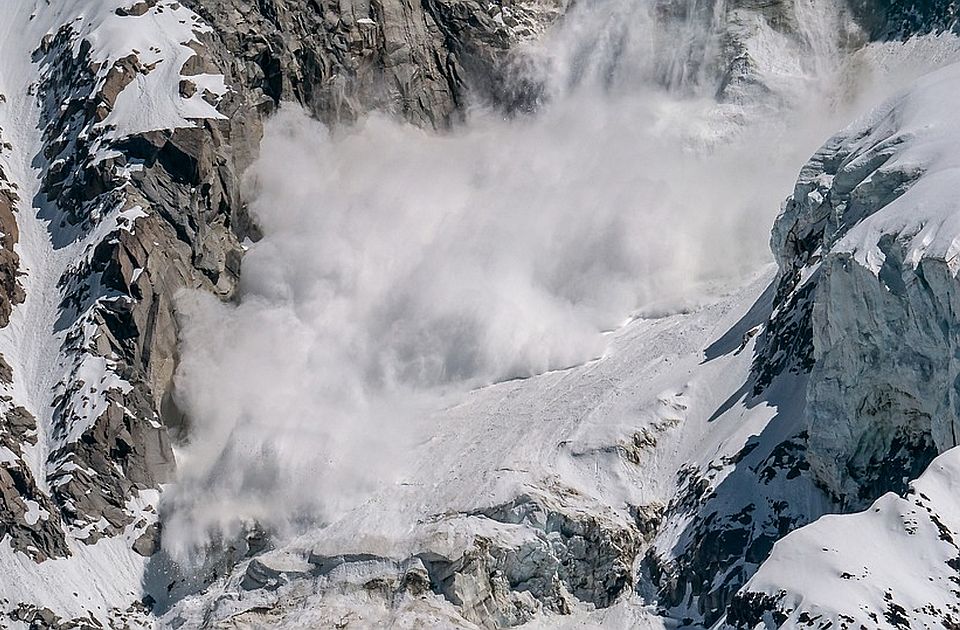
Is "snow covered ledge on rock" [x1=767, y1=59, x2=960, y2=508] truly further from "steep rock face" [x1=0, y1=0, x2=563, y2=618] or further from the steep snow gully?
"steep rock face" [x1=0, y1=0, x2=563, y2=618]

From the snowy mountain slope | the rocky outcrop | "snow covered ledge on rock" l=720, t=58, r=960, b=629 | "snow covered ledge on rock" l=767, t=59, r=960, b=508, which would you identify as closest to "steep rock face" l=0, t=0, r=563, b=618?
the snowy mountain slope

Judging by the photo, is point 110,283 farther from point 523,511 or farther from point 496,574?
point 496,574

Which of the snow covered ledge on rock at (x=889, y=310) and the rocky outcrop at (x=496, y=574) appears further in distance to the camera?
the rocky outcrop at (x=496, y=574)

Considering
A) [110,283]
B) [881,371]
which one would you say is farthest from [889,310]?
[110,283]

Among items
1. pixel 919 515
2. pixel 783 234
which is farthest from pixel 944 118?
pixel 919 515

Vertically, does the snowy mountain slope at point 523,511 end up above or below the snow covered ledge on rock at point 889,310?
below

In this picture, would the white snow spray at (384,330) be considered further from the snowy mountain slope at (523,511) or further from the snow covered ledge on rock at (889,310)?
the snow covered ledge on rock at (889,310)

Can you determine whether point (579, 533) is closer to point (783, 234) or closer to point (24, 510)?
point (783, 234)

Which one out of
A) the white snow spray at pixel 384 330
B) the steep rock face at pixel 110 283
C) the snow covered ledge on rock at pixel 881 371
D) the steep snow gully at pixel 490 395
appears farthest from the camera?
the steep rock face at pixel 110 283

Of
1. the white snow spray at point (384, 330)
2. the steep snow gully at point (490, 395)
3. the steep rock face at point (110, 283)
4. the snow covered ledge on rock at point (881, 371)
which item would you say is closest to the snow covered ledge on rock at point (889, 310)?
the snow covered ledge on rock at point (881, 371)
